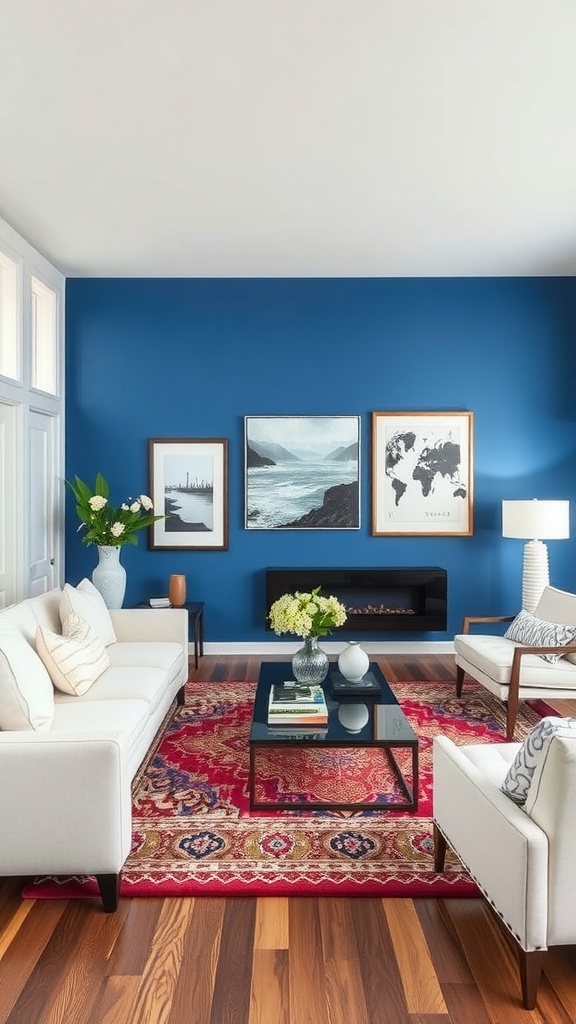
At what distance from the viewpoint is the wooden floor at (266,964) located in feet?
5.99

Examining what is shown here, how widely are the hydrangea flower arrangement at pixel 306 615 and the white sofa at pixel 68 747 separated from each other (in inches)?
29.0

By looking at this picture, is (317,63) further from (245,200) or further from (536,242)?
(536,242)

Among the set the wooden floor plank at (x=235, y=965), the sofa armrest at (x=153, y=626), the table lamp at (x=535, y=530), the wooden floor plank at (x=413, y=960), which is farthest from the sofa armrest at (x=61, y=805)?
the table lamp at (x=535, y=530)

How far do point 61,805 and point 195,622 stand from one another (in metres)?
3.15

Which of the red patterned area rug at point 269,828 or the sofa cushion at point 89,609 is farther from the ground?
the sofa cushion at point 89,609

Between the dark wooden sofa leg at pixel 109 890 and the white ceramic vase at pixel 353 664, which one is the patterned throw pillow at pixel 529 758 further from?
the white ceramic vase at pixel 353 664

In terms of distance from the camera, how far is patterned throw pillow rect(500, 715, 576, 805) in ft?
6.13

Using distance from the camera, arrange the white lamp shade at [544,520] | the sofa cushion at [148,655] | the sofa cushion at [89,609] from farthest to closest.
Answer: the white lamp shade at [544,520]
the sofa cushion at [148,655]
the sofa cushion at [89,609]

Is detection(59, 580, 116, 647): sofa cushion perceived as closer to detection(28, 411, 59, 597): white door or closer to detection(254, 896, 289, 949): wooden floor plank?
detection(28, 411, 59, 597): white door

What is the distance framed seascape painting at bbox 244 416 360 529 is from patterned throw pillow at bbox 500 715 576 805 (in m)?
3.76

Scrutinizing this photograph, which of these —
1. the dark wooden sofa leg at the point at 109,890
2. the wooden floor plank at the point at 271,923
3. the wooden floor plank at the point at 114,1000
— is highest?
the dark wooden sofa leg at the point at 109,890

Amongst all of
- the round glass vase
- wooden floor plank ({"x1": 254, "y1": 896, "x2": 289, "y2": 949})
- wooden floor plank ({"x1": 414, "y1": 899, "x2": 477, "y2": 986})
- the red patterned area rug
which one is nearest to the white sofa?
the red patterned area rug

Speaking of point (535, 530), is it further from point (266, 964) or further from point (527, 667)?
point (266, 964)

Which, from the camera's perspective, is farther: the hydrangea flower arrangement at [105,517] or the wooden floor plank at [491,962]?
the hydrangea flower arrangement at [105,517]
